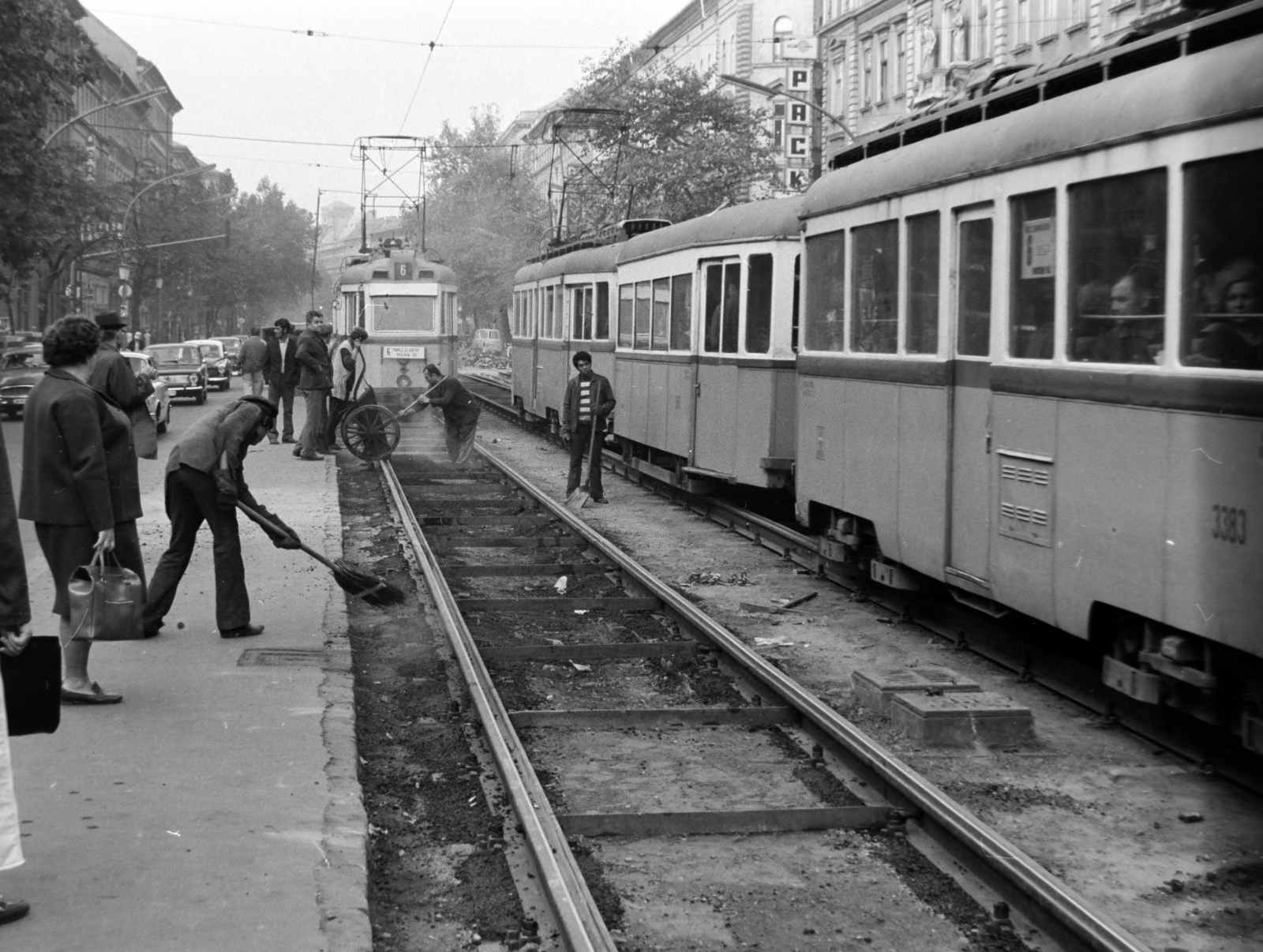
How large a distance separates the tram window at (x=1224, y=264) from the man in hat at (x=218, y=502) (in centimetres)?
489

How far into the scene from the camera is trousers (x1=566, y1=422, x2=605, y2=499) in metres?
17.5

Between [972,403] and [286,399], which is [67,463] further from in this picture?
[286,399]

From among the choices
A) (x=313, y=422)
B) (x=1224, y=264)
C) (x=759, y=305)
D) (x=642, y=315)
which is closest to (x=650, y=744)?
(x=1224, y=264)

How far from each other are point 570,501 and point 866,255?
830 cm

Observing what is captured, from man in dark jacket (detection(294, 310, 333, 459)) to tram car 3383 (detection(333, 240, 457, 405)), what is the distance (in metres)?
4.56

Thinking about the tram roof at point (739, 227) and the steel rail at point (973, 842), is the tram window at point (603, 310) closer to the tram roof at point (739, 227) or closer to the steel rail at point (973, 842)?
the tram roof at point (739, 227)

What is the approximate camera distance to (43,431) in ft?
23.9

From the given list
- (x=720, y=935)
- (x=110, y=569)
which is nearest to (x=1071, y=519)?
(x=720, y=935)

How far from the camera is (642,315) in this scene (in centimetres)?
1891

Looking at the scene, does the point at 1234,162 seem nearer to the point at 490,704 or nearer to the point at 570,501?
the point at 490,704

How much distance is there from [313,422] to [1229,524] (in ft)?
57.5

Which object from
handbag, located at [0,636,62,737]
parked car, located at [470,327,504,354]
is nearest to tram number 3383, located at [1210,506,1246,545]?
handbag, located at [0,636,62,737]

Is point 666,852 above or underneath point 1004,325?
underneath

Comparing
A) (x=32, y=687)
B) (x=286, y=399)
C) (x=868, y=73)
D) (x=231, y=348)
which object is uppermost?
(x=868, y=73)
